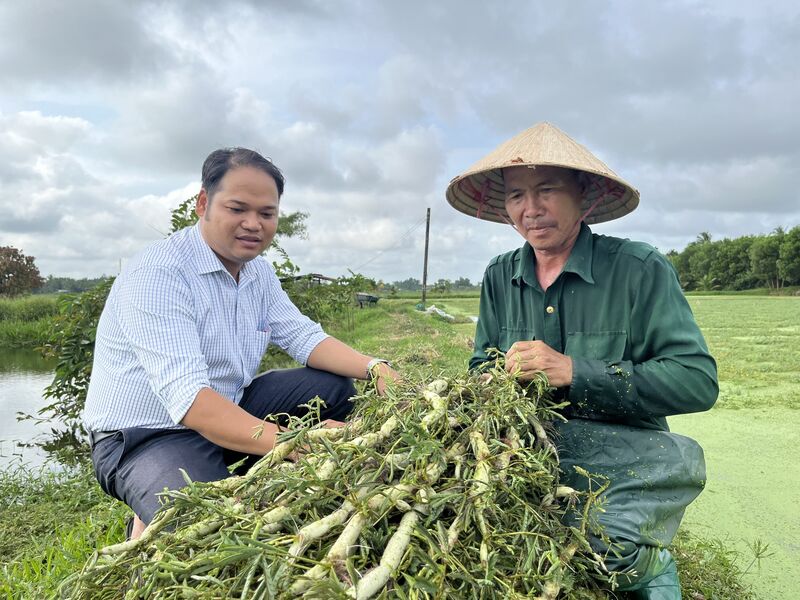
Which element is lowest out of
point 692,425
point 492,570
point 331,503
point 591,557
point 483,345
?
point 692,425

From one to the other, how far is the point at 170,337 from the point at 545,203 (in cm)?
158

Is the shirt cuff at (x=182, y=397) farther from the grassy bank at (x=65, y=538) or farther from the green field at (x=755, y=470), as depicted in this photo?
the green field at (x=755, y=470)

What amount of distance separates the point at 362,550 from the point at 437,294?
46439mm

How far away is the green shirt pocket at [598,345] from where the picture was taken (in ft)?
7.38

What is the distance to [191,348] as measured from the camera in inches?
88.5

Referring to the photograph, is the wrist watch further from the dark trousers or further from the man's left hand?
the dark trousers

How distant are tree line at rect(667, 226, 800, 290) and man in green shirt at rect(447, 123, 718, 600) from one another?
6216 centimetres

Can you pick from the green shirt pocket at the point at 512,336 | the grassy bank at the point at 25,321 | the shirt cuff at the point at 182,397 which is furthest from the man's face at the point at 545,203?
the grassy bank at the point at 25,321

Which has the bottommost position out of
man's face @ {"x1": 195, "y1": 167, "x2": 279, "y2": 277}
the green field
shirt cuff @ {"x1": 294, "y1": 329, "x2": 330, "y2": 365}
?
the green field

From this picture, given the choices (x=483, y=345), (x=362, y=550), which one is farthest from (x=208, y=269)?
(x=362, y=550)

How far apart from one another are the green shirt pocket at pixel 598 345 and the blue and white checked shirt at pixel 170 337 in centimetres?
148

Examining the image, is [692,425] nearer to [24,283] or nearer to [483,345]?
[483,345]

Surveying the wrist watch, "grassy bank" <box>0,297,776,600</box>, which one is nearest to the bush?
"grassy bank" <box>0,297,776,600</box>

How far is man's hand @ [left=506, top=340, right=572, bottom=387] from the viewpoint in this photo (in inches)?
79.3
